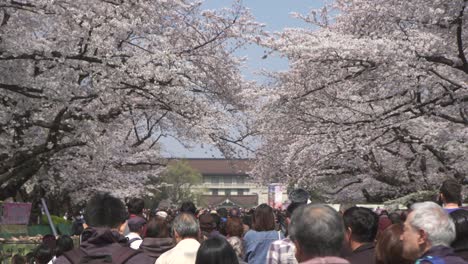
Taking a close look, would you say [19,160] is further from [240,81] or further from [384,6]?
[384,6]

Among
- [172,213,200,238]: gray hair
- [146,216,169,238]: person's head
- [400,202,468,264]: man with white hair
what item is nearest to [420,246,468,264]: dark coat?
[400,202,468,264]: man with white hair

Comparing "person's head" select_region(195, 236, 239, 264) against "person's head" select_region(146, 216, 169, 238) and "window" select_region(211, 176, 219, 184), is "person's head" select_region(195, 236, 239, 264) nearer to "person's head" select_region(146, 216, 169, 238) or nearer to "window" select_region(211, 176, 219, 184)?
"person's head" select_region(146, 216, 169, 238)

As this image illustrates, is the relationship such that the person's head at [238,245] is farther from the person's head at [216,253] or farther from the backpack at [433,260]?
the backpack at [433,260]

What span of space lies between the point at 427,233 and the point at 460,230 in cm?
65

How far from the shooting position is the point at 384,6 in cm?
1405

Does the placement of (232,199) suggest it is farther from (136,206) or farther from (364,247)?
(364,247)

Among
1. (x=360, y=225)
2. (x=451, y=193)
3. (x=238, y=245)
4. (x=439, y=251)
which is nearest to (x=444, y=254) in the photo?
(x=439, y=251)

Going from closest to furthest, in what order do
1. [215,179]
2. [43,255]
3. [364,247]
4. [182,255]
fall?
[182,255]
[364,247]
[43,255]
[215,179]

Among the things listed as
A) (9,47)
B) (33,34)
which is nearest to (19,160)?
(33,34)

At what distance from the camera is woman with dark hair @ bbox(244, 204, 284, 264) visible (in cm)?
661

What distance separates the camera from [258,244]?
6.60 m

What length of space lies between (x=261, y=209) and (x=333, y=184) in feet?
89.4

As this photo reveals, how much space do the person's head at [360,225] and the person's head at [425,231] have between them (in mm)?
1021

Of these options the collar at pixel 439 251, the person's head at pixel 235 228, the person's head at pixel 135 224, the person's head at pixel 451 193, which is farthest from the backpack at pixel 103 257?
the person's head at pixel 235 228
